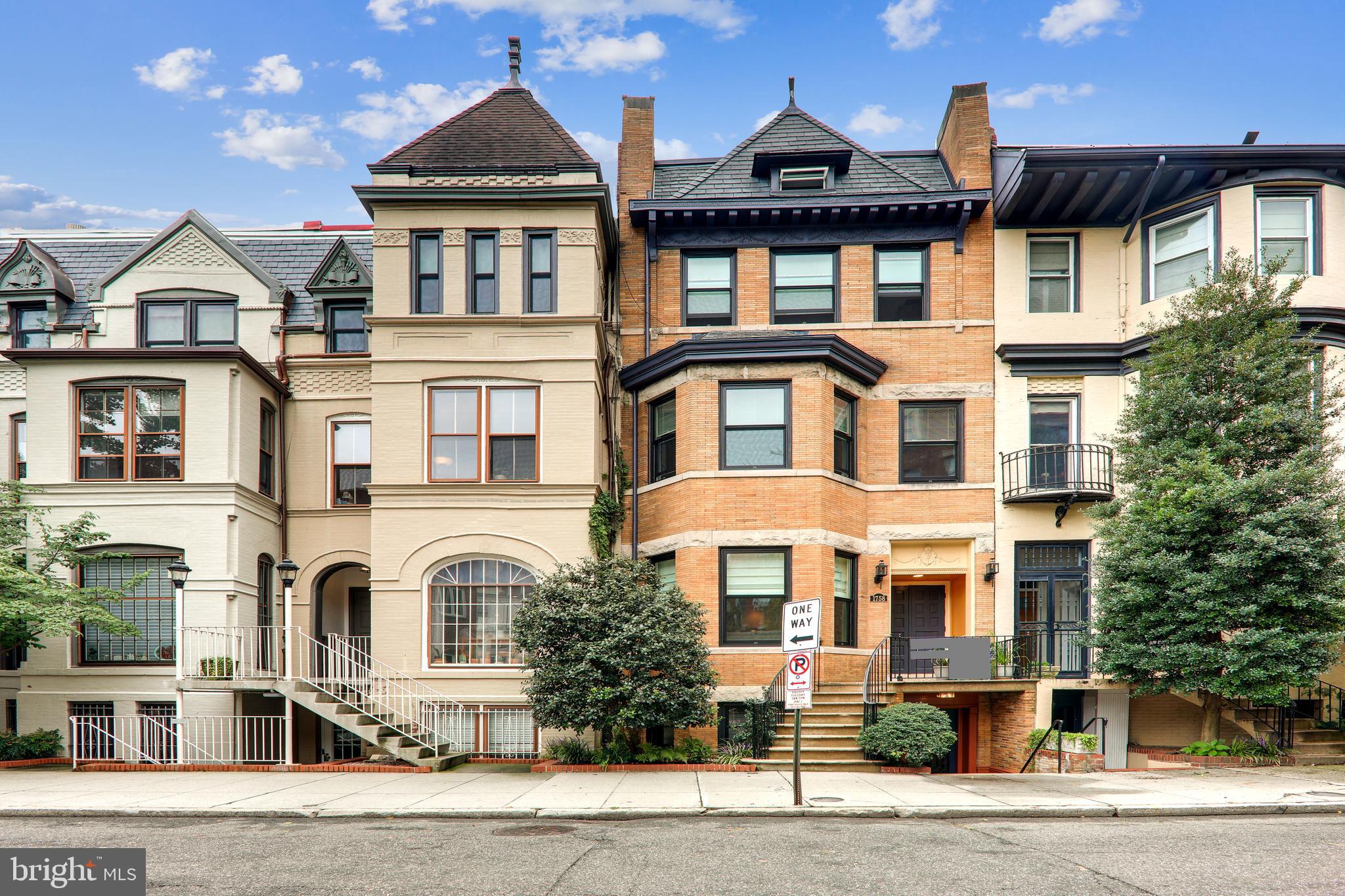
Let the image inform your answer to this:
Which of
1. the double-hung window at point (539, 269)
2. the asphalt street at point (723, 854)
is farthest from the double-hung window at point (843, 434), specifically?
the asphalt street at point (723, 854)

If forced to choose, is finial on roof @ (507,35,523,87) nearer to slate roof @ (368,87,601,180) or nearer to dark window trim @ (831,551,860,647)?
slate roof @ (368,87,601,180)

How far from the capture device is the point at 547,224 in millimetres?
19391

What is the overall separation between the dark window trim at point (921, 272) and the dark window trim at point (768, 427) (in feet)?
9.86

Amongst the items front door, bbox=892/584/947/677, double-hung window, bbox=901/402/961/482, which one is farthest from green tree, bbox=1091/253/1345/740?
front door, bbox=892/584/947/677

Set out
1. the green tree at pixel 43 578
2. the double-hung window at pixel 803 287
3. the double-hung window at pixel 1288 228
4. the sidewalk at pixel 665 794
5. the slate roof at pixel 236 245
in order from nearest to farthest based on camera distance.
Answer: the sidewalk at pixel 665 794
the green tree at pixel 43 578
the double-hung window at pixel 1288 228
the double-hung window at pixel 803 287
the slate roof at pixel 236 245

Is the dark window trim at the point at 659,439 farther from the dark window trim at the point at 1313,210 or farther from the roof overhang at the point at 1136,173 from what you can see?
the dark window trim at the point at 1313,210

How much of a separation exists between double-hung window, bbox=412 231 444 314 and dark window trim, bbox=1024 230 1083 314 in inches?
457

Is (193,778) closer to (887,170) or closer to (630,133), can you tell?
(630,133)

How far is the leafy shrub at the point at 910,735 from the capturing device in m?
15.8

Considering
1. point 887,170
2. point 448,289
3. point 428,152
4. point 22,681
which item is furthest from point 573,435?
point 22,681

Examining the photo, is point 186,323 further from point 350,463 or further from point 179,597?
point 179,597

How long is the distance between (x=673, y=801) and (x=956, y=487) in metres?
10.3

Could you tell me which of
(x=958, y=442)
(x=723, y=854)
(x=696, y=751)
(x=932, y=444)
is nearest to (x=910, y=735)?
(x=696, y=751)

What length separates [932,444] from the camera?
20500 mm
